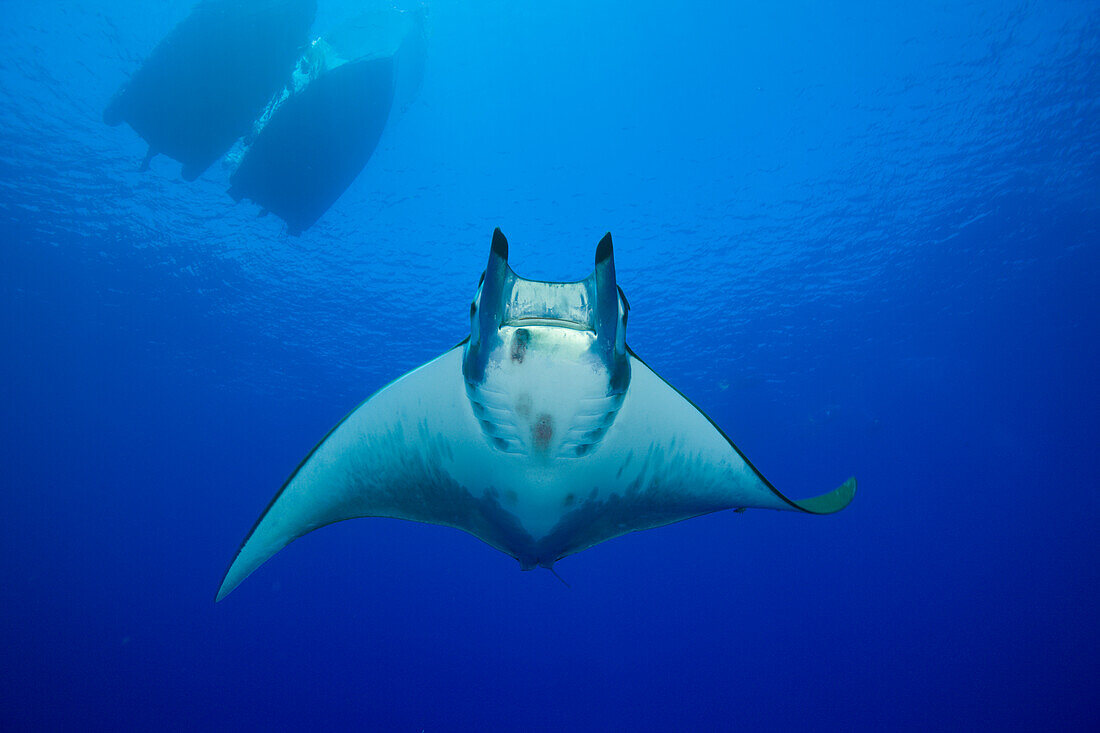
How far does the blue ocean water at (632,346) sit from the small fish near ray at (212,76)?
117 cm

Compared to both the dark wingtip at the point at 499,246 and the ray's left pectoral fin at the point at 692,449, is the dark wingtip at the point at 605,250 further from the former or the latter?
the ray's left pectoral fin at the point at 692,449

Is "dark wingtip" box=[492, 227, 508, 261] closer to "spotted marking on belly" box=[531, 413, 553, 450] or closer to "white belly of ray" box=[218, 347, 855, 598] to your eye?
"white belly of ray" box=[218, 347, 855, 598]

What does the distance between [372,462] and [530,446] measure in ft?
3.03

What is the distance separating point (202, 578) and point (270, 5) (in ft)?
106

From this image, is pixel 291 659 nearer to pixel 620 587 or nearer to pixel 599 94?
pixel 620 587

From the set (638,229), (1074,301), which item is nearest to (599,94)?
(638,229)

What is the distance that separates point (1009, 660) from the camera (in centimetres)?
2361

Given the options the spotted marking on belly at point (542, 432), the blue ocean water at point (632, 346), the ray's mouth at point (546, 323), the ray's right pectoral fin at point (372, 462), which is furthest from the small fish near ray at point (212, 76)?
the spotted marking on belly at point (542, 432)

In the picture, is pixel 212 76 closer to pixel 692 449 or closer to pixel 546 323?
pixel 546 323

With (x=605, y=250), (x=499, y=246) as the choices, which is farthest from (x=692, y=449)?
(x=499, y=246)

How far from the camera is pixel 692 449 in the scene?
2488 mm

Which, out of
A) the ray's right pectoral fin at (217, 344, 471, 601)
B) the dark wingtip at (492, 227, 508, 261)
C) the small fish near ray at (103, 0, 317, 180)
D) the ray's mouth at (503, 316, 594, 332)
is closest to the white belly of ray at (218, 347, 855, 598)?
the ray's right pectoral fin at (217, 344, 471, 601)

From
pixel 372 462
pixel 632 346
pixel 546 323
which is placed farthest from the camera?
pixel 632 346

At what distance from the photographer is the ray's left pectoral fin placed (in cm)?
232
